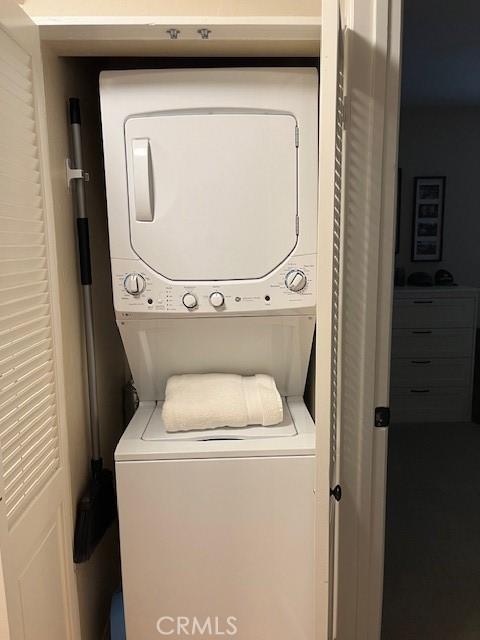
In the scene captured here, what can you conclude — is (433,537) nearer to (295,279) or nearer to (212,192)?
(295,279)

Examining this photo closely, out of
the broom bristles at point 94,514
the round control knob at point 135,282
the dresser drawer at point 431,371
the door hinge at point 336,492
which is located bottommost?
the dresser drawer at point 431,371

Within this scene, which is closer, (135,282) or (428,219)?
(135,282)

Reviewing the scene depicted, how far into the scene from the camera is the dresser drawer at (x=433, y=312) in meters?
3.50

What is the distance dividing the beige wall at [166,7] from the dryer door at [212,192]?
0.27 meters

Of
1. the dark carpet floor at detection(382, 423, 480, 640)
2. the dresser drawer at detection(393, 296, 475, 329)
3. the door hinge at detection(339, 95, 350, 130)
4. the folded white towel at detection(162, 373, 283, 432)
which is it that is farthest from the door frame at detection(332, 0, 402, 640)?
the dresser drawer at detection(393, 296, 475, 329)

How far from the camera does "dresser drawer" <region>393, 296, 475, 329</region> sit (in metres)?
3.50

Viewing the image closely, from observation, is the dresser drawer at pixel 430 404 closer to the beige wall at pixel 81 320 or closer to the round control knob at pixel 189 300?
the beige wall at pixel 81 320

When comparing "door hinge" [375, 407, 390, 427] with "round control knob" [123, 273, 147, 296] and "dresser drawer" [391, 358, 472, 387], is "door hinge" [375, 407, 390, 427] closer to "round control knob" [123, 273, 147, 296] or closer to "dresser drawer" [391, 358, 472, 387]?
"round control knob" [123, 273, 147, 296]

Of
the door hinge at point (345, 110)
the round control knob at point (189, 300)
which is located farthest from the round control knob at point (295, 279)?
the door hinge at point (345, 110)

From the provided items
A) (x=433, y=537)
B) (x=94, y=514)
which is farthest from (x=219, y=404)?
(x=433, y=537)

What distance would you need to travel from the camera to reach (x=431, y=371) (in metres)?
3.61

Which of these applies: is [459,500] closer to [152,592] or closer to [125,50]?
[152,592]

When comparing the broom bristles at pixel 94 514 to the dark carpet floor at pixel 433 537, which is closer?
the broom bristles at pixel 94 514

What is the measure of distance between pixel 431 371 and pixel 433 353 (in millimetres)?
146
